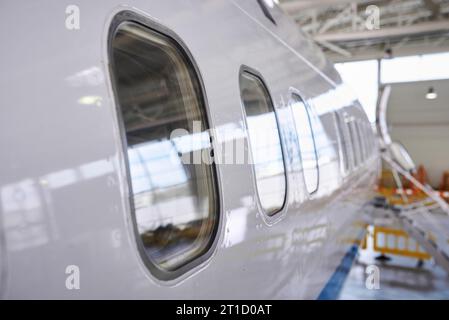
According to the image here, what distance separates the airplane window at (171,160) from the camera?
4.73 feet

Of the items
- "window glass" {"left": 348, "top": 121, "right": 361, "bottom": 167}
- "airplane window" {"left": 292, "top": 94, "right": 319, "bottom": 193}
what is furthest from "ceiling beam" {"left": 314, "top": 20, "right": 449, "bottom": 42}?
"airplane window" {"left": 292, "top": 94, "right": 319, "bottom": 193}

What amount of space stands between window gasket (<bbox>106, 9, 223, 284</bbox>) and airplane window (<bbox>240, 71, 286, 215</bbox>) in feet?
1.30

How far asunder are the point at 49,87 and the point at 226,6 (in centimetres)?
123

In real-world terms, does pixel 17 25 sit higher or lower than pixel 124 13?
lower

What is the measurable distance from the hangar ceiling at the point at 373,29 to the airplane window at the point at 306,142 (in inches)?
243

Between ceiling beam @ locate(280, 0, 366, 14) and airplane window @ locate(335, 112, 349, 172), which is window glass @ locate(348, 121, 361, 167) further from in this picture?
ceiling beam @ locate(280, 0, 366, 14)

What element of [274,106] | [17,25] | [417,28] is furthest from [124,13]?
[417,28]

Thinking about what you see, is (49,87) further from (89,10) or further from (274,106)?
(274,106)

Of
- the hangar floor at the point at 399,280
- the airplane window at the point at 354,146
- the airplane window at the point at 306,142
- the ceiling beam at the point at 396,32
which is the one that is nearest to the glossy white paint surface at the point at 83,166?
the airplane window at the point at 306,142

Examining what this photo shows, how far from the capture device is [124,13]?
1264 mm

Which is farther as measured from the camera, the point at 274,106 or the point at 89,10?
the point at 274,106

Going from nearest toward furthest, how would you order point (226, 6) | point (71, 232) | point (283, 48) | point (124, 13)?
point (71, 232) < point (124, 13) < point (226, 6) < point (283, 48)
